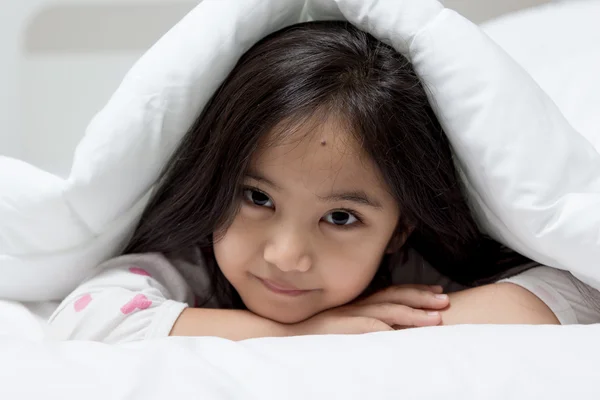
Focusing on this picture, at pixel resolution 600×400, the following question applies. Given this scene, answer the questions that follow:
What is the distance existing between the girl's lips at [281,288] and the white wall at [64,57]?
0.61m

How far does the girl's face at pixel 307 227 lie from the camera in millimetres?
711

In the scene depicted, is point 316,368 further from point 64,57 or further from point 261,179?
point 64,57

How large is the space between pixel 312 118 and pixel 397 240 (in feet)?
0.69

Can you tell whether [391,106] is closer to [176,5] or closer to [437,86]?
[437,86]

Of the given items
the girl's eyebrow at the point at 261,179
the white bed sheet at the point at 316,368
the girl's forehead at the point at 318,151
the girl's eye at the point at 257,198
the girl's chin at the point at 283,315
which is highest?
the girl's forehead at the point at 318,151

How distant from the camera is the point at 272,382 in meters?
0.53

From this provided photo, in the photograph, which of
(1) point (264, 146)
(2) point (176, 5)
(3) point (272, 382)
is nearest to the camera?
(3) point (272, 382)

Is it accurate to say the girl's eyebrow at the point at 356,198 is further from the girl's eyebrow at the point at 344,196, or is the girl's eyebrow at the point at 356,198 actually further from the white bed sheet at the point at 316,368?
the white bed sheet at the point at 316,368

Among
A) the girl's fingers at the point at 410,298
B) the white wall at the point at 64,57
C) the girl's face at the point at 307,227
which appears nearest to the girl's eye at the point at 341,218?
the girl's face at the point at 307,227

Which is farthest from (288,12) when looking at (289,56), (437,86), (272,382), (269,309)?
(272,382)

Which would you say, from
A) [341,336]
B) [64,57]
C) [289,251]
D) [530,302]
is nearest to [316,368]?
[341,336]

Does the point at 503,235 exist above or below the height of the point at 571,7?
below

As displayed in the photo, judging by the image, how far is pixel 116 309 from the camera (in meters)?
0.75

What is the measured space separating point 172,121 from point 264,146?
0.34ft
